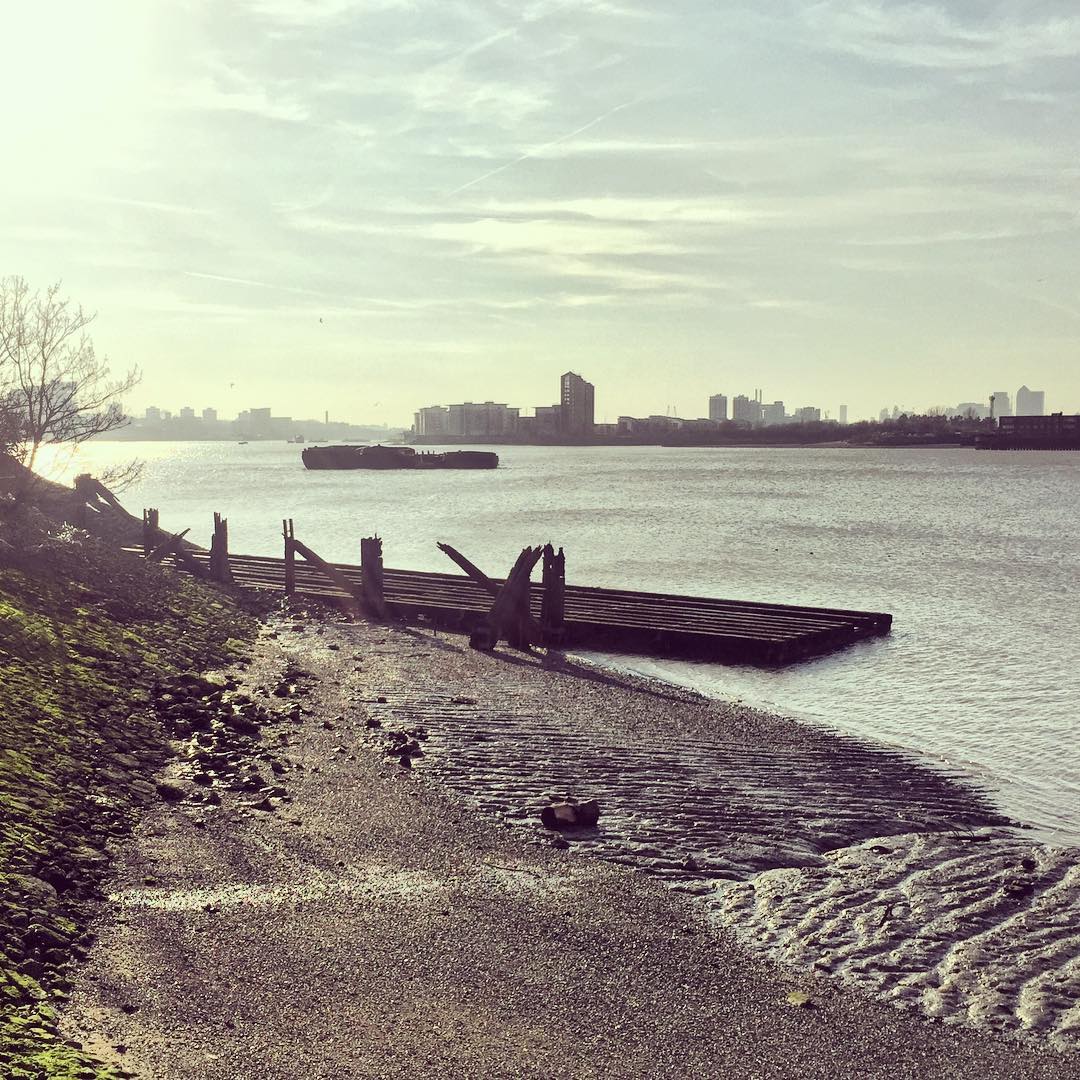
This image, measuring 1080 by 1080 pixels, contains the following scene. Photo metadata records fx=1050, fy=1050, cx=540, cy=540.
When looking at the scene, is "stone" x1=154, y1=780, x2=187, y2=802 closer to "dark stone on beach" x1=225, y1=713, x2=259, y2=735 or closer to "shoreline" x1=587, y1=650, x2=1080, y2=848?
"dark stone on beach" x1=225, y1=713, x2=259, y2=735

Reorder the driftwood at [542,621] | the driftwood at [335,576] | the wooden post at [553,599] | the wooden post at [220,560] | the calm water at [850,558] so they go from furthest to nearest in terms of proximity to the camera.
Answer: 1. the wooden post at [220,560]
2. the driftwood at [335,576]
3. the wooden post at [553,599]
4. the driftwood at [542,621]
5. the calm water at [850,558]

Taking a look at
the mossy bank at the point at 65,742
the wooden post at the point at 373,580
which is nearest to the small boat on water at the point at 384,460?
the wooden post at the point at 373,580

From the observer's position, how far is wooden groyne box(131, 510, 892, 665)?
79.5ft

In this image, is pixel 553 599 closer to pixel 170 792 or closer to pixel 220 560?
pixel 220 560

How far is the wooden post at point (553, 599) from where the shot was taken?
25484 millimetres

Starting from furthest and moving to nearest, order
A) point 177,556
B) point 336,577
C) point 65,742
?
point 177,556 → point 336,577 → point 65,742

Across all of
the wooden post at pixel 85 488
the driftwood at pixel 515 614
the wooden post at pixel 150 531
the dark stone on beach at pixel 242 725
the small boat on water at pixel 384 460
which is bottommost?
the dark stone on beach at pixel 242 725

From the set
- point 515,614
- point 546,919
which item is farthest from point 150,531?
point 546,919

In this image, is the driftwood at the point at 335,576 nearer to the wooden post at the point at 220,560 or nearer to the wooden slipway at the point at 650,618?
the wooden slipway at the point at 650,618

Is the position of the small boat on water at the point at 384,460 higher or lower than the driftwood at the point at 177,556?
higher

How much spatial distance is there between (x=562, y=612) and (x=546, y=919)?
16.5m

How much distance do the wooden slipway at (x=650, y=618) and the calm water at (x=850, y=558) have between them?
0.71 m

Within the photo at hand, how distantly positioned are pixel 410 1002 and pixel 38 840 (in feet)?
13.6

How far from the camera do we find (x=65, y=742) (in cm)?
1246
